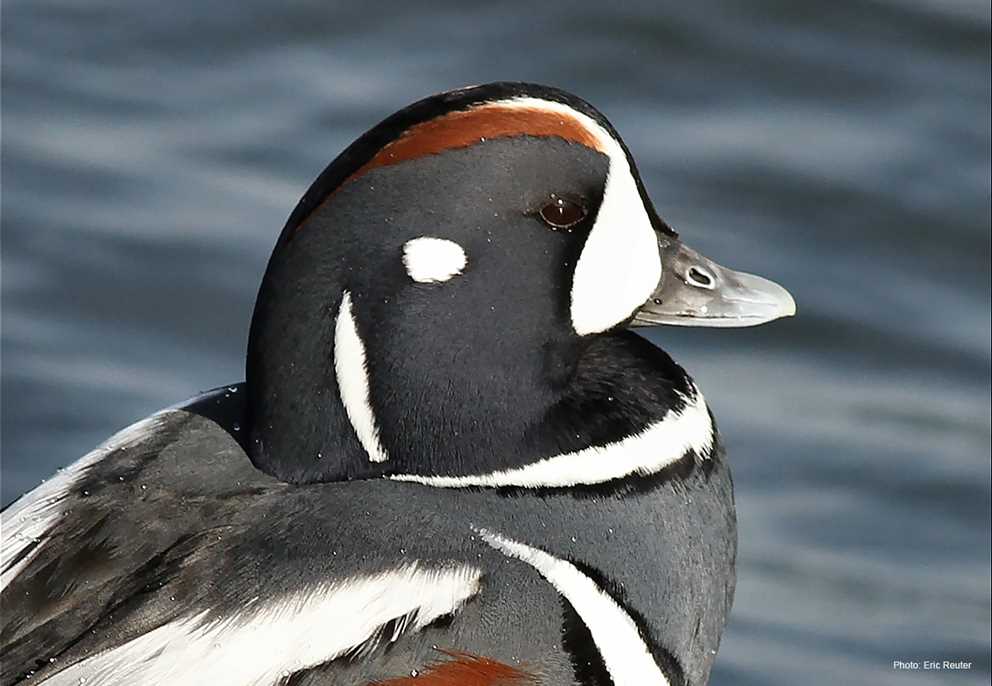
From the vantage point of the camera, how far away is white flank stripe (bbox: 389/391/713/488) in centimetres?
395

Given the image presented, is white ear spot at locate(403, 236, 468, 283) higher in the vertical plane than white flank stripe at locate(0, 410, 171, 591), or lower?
higher

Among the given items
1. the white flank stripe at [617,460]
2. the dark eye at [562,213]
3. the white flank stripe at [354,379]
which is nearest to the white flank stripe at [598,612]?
the white flank stripe at [617,460]

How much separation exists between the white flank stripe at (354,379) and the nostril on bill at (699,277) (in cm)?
83

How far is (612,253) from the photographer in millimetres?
4098

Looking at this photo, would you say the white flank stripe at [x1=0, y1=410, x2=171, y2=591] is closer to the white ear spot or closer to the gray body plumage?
the gray body plumage

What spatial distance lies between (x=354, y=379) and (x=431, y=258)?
28 centimetres

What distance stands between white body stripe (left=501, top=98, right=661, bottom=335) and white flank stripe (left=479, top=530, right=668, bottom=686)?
1.73ft

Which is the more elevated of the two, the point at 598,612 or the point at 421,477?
the point at 421,477

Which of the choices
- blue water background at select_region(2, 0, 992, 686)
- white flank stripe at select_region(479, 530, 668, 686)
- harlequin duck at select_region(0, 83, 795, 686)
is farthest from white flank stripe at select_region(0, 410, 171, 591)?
blue water background at select_region(2, 0, 992, 686)

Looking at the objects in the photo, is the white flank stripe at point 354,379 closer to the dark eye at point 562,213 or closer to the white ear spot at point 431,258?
the white ear spot at point 431,258

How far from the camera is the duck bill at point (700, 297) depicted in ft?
14.1

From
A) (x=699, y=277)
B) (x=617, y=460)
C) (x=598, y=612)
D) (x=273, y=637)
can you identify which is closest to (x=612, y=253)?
(x=699, y=277)

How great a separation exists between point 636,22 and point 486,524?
513 cm

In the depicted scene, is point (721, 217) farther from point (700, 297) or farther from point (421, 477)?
point (421, 477)
